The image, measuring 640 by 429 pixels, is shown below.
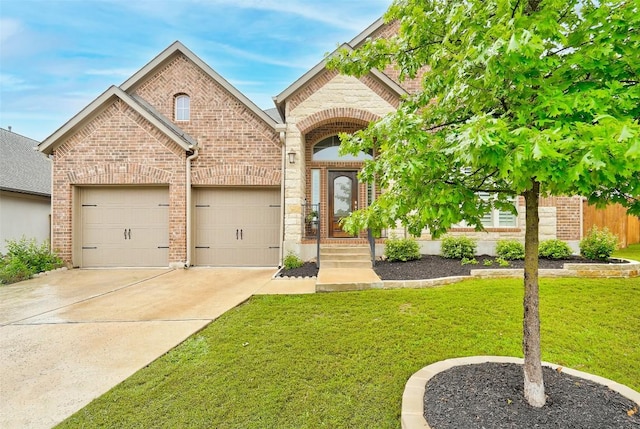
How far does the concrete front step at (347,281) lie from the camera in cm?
593

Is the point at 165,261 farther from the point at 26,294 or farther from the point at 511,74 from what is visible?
the point at 511,74

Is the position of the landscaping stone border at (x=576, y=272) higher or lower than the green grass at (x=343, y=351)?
higher

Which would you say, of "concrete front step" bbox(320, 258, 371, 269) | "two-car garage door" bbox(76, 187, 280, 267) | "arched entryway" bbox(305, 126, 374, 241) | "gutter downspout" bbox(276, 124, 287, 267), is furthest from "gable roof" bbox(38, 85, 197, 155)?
"concrete front step" bbox(320, 258, 371, 269)

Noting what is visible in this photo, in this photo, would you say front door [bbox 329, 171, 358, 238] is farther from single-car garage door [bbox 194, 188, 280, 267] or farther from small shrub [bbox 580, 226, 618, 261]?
small shrub [bbox 580, 226, 618, 261]

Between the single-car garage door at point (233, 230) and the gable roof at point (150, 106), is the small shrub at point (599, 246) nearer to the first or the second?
the single-car garage door at point (233, 230)

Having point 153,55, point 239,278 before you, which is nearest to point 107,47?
point 153,55

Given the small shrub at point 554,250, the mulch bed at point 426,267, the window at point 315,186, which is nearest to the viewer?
the mulch bed at point 426,267

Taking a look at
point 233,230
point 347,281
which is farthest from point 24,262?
point 347,281

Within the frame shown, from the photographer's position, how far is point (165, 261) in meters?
9.46

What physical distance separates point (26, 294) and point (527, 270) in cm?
884

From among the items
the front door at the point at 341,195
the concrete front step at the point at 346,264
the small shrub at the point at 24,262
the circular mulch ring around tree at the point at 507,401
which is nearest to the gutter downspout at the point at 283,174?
the concrete front step at the point at 346,264

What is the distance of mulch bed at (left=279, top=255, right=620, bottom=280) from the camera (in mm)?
6812

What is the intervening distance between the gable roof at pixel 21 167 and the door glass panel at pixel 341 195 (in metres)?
10.7

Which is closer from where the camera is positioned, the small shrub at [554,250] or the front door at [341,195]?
the small shrub at [554,250]
